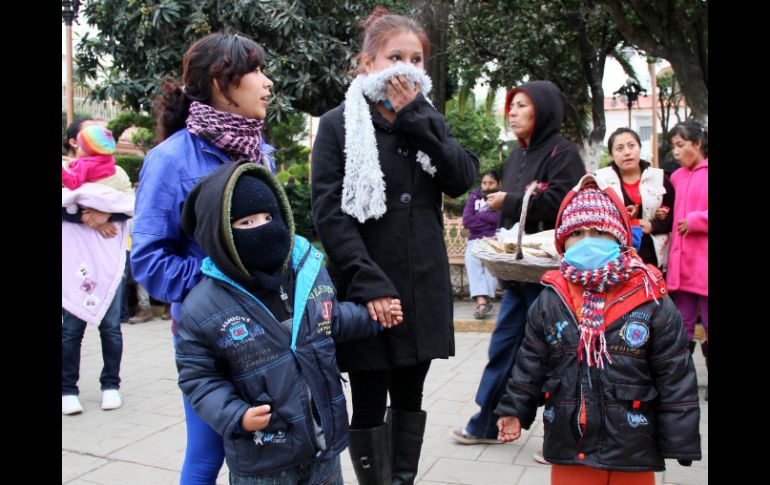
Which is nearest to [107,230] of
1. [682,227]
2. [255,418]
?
[255,418]

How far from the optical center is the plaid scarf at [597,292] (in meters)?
2.37

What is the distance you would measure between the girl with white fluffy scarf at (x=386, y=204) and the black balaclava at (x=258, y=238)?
38 cm

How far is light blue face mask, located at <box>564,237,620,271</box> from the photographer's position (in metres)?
2.40

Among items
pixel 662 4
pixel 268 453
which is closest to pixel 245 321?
pixel 268 453

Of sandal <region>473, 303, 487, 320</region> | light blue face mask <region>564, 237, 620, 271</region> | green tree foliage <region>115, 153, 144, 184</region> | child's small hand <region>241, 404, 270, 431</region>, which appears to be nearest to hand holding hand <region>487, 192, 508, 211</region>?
light blue face mask <region>564, 237, 620, 271</region>

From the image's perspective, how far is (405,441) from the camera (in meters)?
2.75

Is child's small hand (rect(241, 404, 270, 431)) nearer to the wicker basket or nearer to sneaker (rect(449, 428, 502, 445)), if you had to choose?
the wicker basket

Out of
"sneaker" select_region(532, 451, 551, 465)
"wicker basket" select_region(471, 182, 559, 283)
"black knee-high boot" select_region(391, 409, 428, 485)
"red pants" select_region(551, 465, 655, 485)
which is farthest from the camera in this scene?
"sneaker" select_region(532, 451, 551, 465)

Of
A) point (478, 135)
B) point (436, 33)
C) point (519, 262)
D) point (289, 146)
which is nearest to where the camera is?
point (519, 262)

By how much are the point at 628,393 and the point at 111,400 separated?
3.76 meters

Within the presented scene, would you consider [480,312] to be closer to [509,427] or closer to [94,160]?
[94,160]

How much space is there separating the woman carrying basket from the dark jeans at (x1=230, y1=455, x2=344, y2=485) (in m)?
1.48

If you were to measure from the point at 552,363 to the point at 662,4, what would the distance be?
7.65 meters

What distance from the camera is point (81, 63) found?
8367 mm
